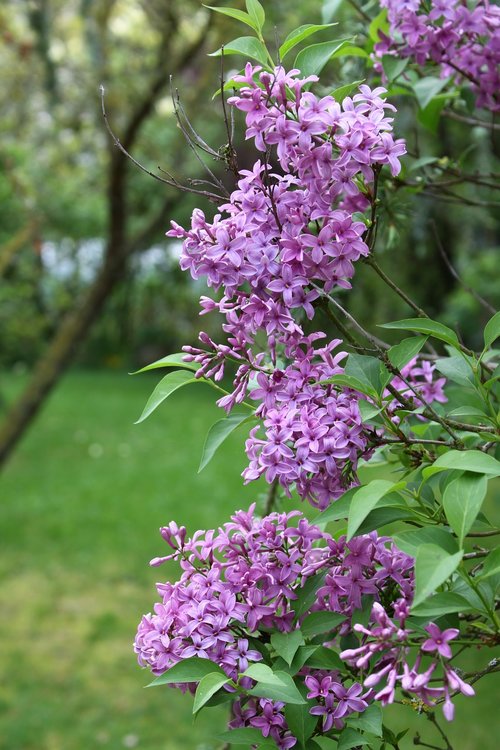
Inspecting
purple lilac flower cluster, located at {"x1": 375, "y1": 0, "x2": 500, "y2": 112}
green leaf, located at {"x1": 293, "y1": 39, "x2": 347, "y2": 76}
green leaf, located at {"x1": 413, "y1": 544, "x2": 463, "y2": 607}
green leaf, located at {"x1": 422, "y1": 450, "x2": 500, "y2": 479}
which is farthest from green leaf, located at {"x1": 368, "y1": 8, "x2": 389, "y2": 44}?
green leaf, located at {"x1": 413, "y1": 544, "x2": 463, "y2": 607}

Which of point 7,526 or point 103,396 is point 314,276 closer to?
point 7,526

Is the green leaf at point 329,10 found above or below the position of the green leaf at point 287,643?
above

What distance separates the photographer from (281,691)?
2.55 feet

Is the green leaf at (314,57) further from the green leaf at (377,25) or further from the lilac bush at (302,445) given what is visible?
the green leaf at (377,25)

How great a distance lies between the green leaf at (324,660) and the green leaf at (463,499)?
231 millimetres

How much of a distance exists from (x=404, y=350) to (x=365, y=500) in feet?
0.71

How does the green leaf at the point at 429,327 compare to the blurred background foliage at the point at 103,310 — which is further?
the blurred background foliage at the point at 103,310

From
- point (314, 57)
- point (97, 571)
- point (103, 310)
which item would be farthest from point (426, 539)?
point (103, 310)

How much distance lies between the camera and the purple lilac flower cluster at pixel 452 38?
46.7 inches

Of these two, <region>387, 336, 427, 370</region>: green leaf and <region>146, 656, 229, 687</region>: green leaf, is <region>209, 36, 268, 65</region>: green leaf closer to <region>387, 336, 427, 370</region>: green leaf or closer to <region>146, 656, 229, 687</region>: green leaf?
<region>387, 336, 427, 370</region>: green leaf

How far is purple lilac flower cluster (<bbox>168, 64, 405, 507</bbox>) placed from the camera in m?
0.82

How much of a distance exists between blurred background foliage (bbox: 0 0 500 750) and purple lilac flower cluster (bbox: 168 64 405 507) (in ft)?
1.06

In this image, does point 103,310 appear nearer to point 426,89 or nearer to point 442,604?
point 426,89

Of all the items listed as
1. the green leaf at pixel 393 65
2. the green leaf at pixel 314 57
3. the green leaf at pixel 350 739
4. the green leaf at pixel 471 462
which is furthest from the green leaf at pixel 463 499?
the green leaf at pixel 393 65
